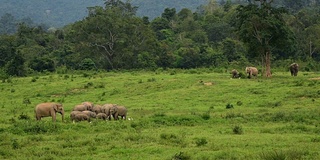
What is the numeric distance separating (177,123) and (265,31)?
17369 mm

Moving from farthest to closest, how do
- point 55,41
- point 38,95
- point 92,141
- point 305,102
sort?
point 55,41 → point 38,95 → point 305,102 → point 92,141

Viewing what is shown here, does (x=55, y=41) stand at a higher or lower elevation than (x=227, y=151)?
higher

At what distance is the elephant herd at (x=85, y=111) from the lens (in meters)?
19.7

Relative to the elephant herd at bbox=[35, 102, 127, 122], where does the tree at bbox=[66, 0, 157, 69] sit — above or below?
above

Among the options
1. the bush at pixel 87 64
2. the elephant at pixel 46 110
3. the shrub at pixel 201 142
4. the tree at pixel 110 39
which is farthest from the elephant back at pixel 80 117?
the bush at pixel 87 64

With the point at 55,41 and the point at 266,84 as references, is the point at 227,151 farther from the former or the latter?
the point at 55,41

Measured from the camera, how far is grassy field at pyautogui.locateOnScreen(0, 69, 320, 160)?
13.1m

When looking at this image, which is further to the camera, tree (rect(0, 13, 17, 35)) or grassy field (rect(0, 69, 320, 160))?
tree (rect(0, 13, 17, 35))

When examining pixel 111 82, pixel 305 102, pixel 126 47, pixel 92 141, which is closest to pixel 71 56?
pixel 126 47

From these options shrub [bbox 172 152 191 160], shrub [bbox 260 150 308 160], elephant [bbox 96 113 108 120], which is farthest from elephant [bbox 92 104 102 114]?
shrub [bbox 260 150 308 160]

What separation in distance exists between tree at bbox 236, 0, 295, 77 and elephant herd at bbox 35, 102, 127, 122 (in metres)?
16.6

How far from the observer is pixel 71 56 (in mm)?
60500

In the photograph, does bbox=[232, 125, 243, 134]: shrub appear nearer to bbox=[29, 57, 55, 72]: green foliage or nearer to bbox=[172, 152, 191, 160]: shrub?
bbox=[172, 152, 191, 160]: shrub

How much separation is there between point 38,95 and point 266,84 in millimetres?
15116
